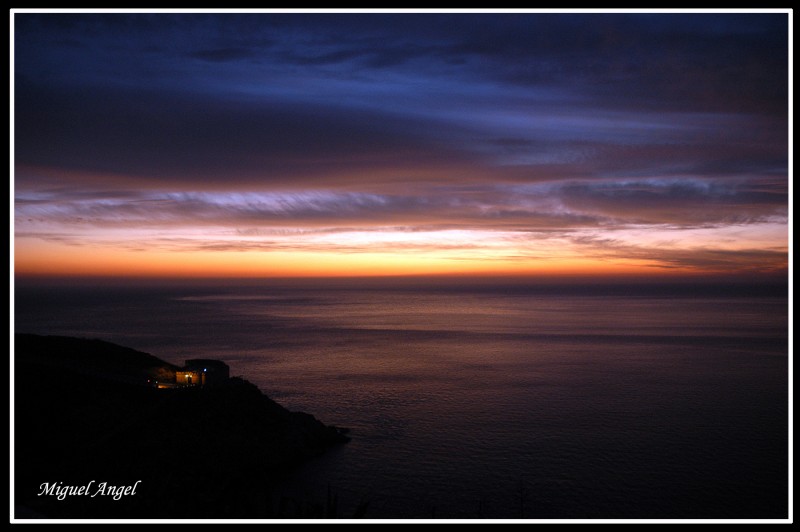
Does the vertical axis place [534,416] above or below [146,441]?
below

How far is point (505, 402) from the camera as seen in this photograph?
49.8 m

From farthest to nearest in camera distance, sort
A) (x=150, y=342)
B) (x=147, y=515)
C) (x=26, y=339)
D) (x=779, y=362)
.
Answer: (x=150, y=342) → (x=779, y=362) → (x=26, y=339) → (x=147, y=515)

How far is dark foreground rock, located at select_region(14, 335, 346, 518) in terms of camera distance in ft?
76.1

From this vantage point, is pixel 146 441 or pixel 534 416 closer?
pixel 146 441

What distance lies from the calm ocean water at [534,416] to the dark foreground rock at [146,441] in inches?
110

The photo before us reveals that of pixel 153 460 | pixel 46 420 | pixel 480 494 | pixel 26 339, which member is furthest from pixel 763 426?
pixel 26 339

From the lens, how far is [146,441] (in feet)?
94.2

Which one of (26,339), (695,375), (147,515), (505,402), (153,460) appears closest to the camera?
(147,515)

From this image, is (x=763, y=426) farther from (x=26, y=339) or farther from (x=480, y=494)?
(x=26, y=339)

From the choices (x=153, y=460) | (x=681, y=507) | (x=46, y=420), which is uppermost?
(x=46, y=420)

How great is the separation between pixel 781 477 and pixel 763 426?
11518mm

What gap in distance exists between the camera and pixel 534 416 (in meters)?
45.2

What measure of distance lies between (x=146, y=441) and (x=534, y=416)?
2897 cm

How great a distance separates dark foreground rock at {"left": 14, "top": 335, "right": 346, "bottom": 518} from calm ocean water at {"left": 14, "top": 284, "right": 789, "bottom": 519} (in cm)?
279
